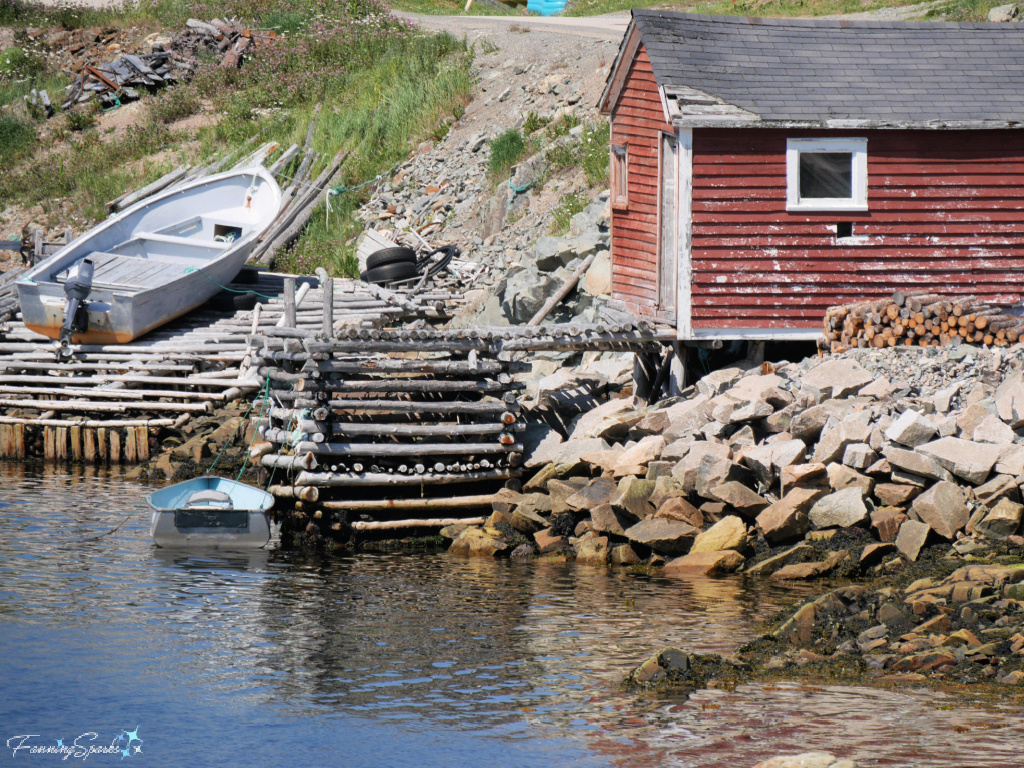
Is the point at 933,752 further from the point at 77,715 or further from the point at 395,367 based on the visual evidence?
the point at 395,367

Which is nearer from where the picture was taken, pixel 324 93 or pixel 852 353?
pixel 852 353

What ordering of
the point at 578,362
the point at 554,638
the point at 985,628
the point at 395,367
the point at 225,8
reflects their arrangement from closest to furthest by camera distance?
the point at 985,628, the point at 554,638, the point at 395,367, the point at 578,362, the point at 225,8

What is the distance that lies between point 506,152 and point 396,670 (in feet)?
58.5

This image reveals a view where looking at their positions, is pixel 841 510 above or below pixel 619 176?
below

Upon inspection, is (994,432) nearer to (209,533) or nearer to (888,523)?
(888,523)

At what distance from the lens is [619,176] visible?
58.9 feet

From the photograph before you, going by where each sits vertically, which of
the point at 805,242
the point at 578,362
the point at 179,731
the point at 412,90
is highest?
the point at 412,90

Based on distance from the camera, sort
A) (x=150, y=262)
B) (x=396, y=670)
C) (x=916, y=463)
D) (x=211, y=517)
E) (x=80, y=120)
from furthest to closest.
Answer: (x=80, y=120) → (x=150, y=262) → (x=211, y=517) → (x=916, y=463) → (x=396, y=670)

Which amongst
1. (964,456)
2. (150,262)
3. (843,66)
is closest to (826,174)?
(843,66)

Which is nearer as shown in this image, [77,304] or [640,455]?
[640,455]

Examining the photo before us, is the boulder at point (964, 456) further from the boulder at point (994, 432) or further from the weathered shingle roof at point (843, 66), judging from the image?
the weathered shingle roof at point (843, 66)

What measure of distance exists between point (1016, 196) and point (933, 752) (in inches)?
408

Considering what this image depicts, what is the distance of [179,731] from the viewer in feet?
28.7

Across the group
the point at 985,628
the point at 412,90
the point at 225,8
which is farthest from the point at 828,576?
the point at 225,8
